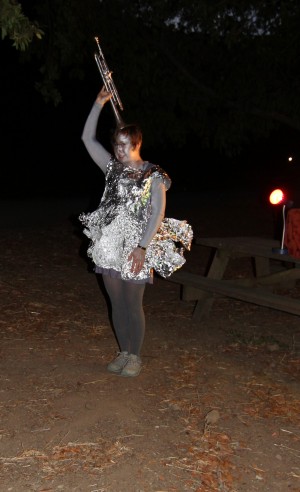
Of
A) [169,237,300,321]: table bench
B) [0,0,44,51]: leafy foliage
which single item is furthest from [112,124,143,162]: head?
[169,237,300,321]: table bench

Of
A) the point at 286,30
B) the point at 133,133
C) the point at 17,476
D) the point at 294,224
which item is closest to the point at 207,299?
the point at 294,224

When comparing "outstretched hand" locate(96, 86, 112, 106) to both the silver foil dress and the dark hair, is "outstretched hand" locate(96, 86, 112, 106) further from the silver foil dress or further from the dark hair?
the silver foil dress

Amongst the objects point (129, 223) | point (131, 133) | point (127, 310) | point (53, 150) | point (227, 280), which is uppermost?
point (131, 133)

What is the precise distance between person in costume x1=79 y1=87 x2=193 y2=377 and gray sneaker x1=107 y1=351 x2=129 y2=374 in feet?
0.99

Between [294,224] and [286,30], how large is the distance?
536 centimetres

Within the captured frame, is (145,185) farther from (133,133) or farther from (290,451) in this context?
(290,451)

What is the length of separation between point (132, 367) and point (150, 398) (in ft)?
1.30

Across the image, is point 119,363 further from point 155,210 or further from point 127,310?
point 155,210

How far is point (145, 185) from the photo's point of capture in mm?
4371

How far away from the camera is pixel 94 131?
4.59 m

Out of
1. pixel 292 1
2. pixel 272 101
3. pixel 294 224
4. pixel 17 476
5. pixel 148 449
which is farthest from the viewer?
pixel 272 101

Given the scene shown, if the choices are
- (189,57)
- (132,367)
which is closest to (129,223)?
(132,367)

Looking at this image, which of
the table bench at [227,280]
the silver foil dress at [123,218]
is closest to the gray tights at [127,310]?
the silver foil dress at [123,218]

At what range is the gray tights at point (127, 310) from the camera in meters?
4.60
